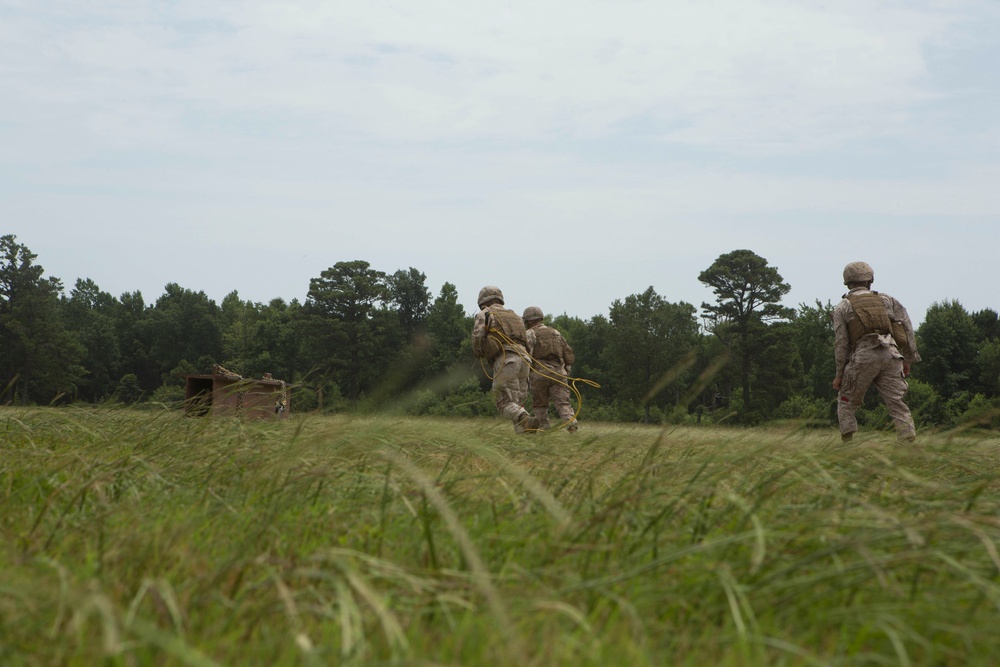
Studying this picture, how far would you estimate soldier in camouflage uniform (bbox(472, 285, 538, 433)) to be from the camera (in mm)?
11555

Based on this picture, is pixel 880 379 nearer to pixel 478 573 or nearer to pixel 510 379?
pixel 510 379

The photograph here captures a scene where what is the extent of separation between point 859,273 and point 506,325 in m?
4.14

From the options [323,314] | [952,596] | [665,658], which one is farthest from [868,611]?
[323,314]

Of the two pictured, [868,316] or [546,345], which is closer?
[868,316]

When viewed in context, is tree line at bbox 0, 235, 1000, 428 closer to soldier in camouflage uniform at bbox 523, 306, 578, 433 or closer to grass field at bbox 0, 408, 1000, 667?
soldier in camouflage uniform at bbox 523, 306, 578, 433

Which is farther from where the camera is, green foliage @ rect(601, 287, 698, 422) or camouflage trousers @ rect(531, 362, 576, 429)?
green foliage @ rect(601, 287, 698, 422)

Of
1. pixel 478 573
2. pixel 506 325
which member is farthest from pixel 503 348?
pixel 478 573

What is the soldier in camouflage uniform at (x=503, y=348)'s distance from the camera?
37.9 ft

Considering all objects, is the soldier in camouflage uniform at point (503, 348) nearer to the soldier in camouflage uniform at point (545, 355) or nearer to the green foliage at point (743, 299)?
the soldier in camouflage uniform at point (545, 355)

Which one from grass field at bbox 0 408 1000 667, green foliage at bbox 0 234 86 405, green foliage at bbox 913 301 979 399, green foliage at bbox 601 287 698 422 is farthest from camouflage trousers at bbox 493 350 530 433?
green foliage at bbox 0 234 86 405

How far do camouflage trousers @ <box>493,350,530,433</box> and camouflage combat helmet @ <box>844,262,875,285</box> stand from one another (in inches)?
155

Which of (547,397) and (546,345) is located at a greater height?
(546,345)

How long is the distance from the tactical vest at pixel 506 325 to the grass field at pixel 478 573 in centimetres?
768

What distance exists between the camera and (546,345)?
43.0ft
